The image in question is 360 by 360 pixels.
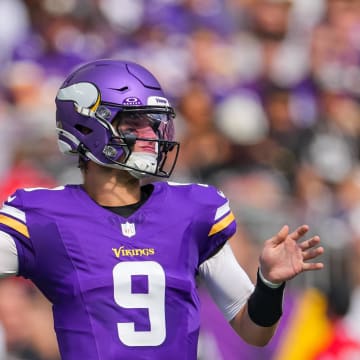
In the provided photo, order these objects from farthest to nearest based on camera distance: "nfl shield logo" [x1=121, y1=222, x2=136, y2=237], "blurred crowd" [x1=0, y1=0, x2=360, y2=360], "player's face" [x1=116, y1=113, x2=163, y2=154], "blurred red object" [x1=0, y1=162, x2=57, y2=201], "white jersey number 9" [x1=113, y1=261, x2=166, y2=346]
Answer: "blurred red object" [x1=0, y1=162, x2=57, y2=201] < "blurred crowd" [x1=0, y1=0, x2=360, y2=360] < "player's face" [x1=116, y1=113, x2=163, y2=154] < "nfl shield logo" [x1=121, y1=222, x2=136, y2=237] < "white jersey number 9" [x1=113, y1=261, x2=166, y2=346]

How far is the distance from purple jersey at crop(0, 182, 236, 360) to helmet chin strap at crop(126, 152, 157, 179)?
0.47 feet

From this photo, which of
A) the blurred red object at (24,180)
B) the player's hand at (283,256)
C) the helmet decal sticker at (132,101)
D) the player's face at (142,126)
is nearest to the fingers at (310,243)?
the player's hand at (283,256)

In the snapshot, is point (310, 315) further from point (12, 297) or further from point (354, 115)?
point (354, 115)

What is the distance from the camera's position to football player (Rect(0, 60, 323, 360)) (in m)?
3.63

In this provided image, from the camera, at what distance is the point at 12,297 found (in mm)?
6277

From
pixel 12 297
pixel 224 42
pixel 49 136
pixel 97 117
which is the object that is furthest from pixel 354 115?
pixel 97 117

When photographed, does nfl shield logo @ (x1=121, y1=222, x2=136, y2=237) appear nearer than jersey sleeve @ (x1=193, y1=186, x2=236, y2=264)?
Yes

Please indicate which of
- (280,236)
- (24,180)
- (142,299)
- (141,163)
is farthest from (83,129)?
(24,180)

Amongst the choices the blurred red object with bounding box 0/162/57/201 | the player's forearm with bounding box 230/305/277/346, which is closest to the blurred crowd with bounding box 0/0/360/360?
the blurred red object with bounding box 0/162/57/201

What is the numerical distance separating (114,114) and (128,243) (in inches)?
17.8

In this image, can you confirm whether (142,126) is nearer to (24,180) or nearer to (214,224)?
(214,224)

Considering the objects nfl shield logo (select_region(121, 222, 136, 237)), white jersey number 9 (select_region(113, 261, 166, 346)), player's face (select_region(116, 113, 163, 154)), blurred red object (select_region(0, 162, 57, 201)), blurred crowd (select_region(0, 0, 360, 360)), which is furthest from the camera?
blurred red object (select_region(0, 162, 57, 201))

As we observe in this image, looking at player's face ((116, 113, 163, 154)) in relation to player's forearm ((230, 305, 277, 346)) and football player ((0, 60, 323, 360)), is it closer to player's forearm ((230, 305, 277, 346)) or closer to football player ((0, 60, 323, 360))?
football player ((0, 60, 323, 360))

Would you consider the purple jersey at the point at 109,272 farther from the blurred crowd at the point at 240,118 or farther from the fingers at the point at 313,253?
the blurred crowd at the point at 240,118
